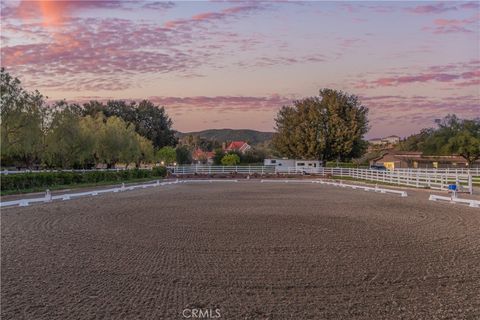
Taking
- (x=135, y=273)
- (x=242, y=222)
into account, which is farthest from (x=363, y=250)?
(x=242, y=222)

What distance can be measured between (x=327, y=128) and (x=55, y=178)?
160 feet

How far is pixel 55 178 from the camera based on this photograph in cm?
2972

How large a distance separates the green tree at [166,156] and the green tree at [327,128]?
65.7ft

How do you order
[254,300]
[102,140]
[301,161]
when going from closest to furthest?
1. [254,300]
2. [102,140]
3. [301,161]

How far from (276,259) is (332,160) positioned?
68490 millimetres

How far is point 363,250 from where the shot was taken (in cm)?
877

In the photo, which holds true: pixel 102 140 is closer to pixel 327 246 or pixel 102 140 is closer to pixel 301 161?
pixel 301 161

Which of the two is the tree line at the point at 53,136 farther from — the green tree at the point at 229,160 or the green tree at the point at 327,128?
the green tree at the point at 327,128

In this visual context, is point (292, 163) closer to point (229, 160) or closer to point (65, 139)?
point (229, 160)

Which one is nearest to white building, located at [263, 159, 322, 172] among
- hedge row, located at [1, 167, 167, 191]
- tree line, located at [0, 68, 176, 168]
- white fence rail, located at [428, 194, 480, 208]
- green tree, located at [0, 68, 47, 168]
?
tree line, located at [0, 68, 176, 168]

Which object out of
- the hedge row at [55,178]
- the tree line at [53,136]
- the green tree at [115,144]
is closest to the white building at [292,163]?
the tree line at [53,136]

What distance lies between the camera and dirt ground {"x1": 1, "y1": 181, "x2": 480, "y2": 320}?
5422 millimetres

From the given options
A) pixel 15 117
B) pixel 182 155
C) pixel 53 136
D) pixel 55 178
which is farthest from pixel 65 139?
pixel 182 155

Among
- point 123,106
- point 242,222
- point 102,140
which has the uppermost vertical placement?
point 123,106
